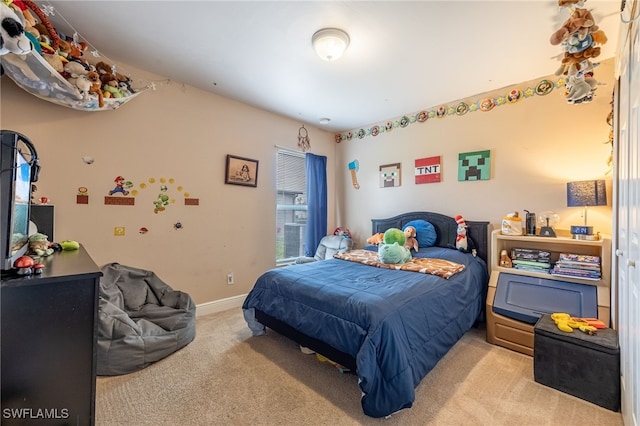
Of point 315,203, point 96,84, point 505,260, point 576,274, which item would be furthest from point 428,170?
point 96,84

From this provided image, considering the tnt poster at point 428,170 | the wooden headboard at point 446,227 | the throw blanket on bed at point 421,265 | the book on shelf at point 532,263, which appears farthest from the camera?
the tnt poster at point 428,170

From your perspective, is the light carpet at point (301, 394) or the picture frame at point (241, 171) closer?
the light carpet at point (301, 394)

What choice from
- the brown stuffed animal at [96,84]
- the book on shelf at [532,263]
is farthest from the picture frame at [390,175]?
the brown stuffed animal at [96,84]

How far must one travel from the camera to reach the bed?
4.98 feet

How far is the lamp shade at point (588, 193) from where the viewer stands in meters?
2.20

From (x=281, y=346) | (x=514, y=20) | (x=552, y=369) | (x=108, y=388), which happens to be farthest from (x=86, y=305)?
(x=514, y=20)

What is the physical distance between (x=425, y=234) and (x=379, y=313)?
191cm

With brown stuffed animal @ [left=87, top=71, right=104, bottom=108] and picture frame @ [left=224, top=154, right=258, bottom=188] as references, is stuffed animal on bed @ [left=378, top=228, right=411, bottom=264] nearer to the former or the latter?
picture frame @ [left=224, top=154, right=258, bottom=188]

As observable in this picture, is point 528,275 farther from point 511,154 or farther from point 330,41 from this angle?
point 330,41

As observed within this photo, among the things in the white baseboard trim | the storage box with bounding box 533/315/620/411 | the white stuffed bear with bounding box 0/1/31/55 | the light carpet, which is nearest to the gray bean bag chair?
the light carpet

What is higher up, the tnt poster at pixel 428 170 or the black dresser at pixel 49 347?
the tnt poster at pixel 428 170

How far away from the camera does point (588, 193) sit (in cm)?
223

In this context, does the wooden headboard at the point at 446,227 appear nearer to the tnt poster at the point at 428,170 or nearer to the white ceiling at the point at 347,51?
the tnt poster at the point at 428,170

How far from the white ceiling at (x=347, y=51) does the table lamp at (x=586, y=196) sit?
110cm
